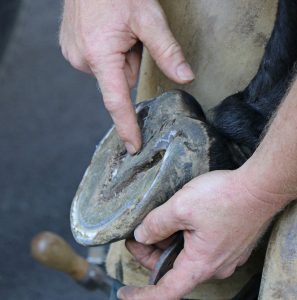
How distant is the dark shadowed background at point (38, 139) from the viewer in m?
1.81

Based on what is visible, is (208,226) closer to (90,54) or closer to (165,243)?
(165,243)

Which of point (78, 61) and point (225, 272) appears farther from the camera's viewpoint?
point (78, 61)

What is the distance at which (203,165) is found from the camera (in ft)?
2.73

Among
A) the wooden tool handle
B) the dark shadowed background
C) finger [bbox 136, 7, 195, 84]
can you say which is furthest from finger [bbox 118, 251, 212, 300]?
the dark shadowed background

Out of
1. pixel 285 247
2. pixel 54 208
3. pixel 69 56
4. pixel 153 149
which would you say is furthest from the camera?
pixel 54 208

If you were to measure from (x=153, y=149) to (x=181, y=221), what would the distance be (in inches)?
4.6

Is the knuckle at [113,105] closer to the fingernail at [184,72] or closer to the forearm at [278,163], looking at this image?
the fingernail at [184,72]

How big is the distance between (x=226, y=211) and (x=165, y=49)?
0.25 meters

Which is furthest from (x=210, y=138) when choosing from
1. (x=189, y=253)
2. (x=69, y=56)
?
(x=69, y=56)

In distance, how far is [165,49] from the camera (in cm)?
92

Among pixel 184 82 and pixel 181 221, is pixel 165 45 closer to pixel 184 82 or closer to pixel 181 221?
pixel 184 82

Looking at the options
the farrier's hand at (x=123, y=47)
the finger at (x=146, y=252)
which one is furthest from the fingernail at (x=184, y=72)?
the finger at (x=146, y=252)

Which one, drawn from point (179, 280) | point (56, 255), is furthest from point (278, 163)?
point (56, 255)

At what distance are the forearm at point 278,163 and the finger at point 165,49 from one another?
20 cm
